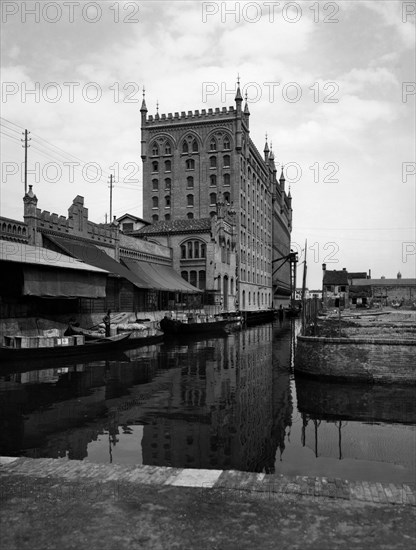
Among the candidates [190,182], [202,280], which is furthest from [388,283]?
[202,280]

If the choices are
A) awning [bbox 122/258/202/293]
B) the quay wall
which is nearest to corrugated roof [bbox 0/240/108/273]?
awning [bbox 122/258/202/293]

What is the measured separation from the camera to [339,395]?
1788cm

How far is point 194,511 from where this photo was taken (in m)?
5.95

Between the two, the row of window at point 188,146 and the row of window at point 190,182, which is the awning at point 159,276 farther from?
the row of window at point 188,146

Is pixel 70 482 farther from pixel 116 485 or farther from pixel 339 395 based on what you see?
pixel 339 395

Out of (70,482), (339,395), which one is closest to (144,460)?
(70,482)

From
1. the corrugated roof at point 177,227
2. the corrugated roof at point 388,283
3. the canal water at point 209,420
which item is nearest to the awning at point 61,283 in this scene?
the canal water at point 209,420

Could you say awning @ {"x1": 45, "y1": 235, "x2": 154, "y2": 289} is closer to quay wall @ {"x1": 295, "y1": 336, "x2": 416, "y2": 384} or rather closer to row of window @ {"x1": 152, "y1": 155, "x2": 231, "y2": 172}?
quay wall @ {"x1": 295, "y1": 336, "x2": 416, "y2": 384}

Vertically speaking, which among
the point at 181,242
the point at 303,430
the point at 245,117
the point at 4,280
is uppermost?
the point at 245,117

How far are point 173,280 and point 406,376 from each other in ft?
119

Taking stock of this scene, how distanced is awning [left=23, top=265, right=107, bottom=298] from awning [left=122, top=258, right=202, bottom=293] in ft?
33.5

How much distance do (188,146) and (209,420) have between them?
208ft

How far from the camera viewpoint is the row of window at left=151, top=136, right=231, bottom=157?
71.2 metres

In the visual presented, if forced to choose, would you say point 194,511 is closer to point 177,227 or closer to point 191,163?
point 177,227
